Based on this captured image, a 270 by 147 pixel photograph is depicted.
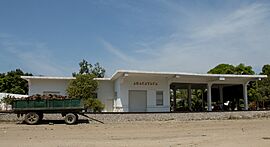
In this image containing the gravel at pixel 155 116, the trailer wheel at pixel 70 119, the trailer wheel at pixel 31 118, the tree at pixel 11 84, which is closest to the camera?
the trailer wheel at pixel 31 118

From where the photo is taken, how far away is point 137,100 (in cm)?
2941

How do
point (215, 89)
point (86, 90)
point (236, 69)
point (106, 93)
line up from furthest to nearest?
point (236, 69) < point (215, 89) < point (106, 93) < point (86, 90)

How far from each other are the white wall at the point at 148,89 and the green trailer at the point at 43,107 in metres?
7.34

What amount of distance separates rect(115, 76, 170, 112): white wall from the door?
36 centimetres

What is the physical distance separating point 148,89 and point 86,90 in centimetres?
538

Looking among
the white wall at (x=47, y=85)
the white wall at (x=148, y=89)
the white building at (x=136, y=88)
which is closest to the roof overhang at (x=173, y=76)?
the white building at (x=136, y=88)

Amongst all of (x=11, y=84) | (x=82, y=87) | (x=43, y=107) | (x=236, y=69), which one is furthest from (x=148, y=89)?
(x=11, y=84)

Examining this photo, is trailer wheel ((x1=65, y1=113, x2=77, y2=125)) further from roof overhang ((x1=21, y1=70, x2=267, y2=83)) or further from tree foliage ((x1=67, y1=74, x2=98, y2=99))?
tree foliage ((x1=67, y1=74, x2=98, y2=99))

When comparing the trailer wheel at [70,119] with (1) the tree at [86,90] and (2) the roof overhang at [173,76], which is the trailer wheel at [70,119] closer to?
(2) the roof overhang at [173,76]

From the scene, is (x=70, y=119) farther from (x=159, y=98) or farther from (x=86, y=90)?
(x=159, y=98)

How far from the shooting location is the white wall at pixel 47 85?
96.8 feet

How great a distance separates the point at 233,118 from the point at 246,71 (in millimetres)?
28379

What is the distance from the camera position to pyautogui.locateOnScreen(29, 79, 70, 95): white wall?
96.8 feet

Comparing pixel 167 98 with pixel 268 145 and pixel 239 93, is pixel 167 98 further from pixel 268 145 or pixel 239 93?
pixel 268 145
